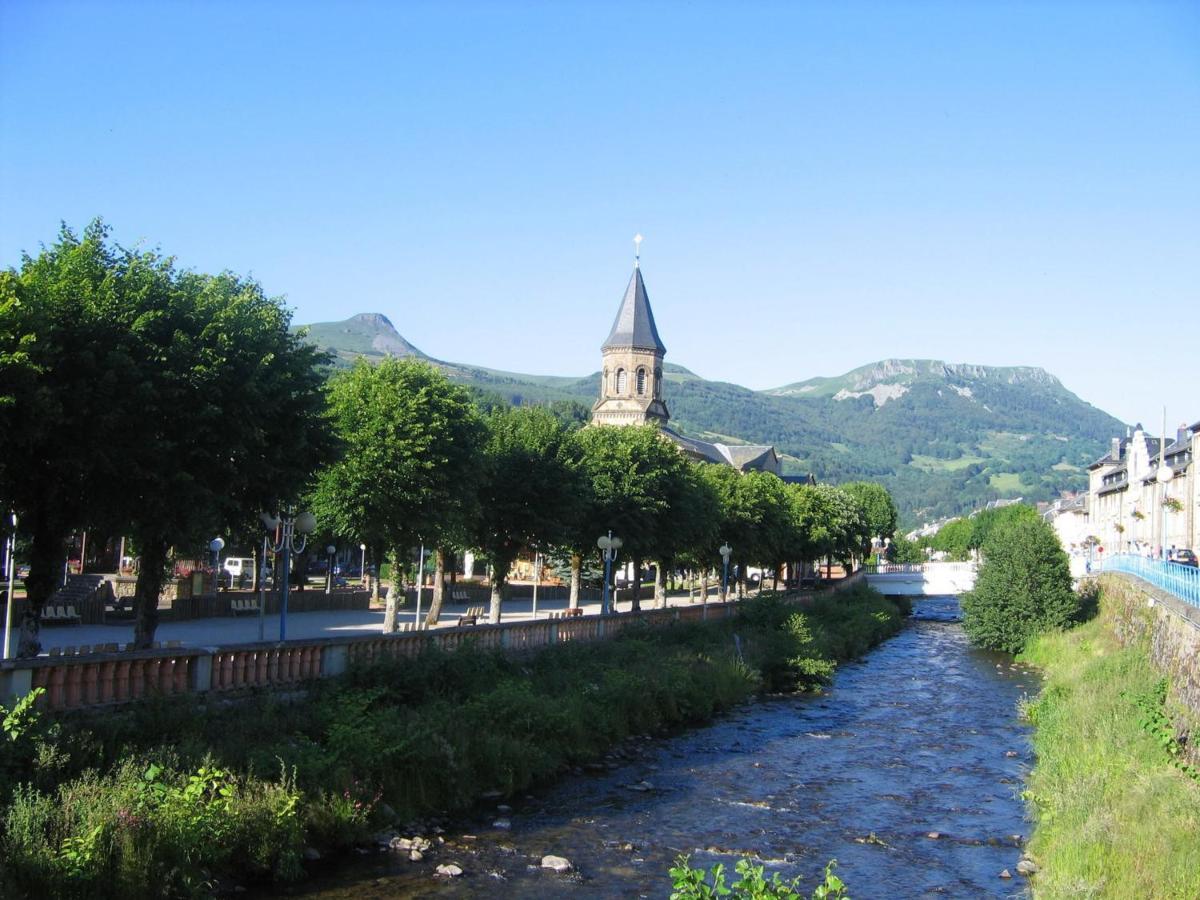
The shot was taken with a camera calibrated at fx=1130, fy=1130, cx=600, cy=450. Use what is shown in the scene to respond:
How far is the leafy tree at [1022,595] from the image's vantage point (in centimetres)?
5594

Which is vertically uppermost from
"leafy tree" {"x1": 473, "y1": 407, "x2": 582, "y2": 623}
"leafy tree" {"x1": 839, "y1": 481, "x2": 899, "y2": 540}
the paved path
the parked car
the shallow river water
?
"leafy tree" {"x1": 839, "y1": 481, "x2": 899, "y2": 540}

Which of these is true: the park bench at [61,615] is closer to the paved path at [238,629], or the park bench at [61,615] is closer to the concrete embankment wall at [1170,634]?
the paved path at [238,629]

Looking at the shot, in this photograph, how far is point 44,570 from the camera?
20.4m

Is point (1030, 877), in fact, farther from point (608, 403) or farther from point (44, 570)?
point (608, 403)

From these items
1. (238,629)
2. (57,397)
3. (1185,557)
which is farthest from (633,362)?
(57,397)

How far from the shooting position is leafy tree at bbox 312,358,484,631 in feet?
97.8

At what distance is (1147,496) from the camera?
86.4 meters

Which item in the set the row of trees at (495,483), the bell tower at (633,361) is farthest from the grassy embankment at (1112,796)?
the bell tower at (633,361)

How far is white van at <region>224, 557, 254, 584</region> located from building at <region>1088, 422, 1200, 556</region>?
46.0 m

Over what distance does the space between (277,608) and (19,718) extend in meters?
28.9

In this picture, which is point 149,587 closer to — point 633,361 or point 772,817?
point 772,817

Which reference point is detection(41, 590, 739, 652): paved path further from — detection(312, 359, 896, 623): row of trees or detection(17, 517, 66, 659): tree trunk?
detection(17, 517, 66, 659): tree trunk

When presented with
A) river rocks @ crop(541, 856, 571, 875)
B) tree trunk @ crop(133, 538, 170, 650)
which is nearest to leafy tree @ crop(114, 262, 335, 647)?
tree trunk @ crop(133, 538, 170, 650)

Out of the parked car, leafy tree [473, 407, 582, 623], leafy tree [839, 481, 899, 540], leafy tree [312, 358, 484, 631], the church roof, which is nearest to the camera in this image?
leafy tree [312, 358, 484, 631]
